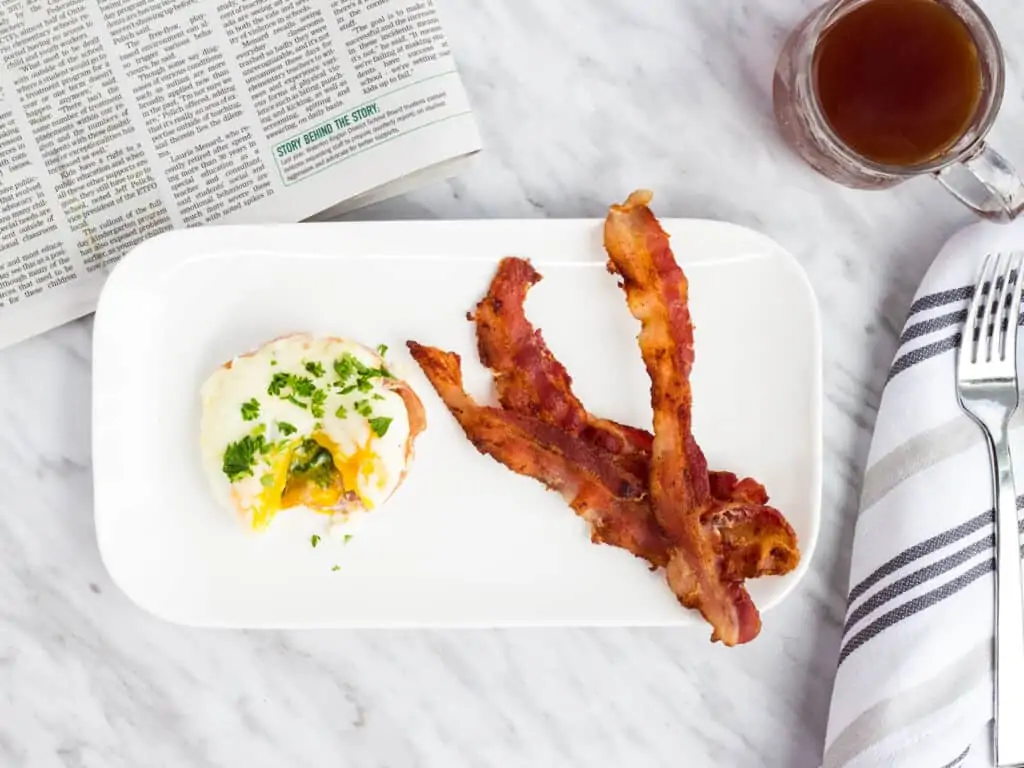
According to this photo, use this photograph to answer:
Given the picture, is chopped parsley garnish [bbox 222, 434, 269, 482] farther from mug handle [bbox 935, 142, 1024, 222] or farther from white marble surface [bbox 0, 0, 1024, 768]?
mug handle [bbox 935, 142, 1024, 222]

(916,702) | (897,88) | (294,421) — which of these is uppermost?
(897,88)

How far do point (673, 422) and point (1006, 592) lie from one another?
1.14 ft

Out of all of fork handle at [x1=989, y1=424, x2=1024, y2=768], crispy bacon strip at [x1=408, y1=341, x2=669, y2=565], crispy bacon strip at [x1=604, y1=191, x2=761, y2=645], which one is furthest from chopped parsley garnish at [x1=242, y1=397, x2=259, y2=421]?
fork handle at [x1=989, y1=424, x2=1024, y2=768]

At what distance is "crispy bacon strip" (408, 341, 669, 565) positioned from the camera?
0.91 m

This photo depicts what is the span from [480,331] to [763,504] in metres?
0.30

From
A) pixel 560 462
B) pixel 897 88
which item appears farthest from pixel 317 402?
pixel 897 88

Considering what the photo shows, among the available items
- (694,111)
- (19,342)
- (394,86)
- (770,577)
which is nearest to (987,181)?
(694,111)

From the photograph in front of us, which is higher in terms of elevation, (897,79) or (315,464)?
(897,79)

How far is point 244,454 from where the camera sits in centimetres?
86

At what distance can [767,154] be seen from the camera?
0.97 m

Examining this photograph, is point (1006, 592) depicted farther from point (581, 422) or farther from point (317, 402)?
point (317, 402)

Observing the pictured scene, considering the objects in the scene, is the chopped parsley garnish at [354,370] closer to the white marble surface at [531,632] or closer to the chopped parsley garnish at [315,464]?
the chopped parsley garnish at [315,464]

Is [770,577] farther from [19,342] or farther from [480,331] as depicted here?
[19,342]

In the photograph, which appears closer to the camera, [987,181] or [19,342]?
[987,181]
